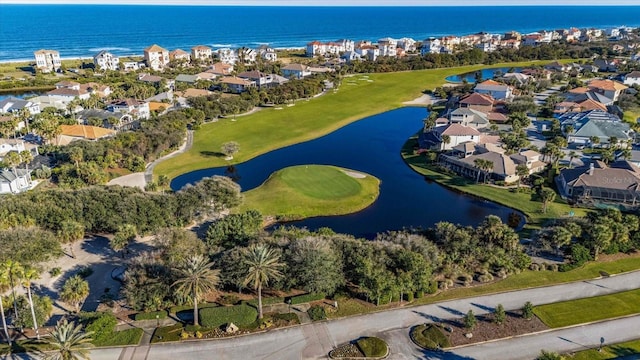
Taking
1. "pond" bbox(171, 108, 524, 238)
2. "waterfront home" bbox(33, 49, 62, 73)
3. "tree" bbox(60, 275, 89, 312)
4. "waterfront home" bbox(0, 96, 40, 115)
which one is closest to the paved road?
"tree" bbox(60, 275, 89, 312)

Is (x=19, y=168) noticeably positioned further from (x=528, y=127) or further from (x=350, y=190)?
(x=528, y=127)

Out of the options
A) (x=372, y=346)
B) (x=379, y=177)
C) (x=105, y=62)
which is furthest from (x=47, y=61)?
(x=372, y=346)

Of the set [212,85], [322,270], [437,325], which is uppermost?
[212,85]

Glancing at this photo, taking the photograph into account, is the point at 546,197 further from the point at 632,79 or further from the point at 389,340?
the point at 632,79

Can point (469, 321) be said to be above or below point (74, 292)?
below

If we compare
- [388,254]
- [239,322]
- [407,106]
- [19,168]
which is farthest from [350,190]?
[407,106]

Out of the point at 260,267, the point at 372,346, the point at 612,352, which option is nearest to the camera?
the point at 612,352

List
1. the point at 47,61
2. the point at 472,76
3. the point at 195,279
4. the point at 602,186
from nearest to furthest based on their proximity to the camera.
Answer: the point at 195,279
the point at 602,186
the point at 47,61
the point at 472,76
